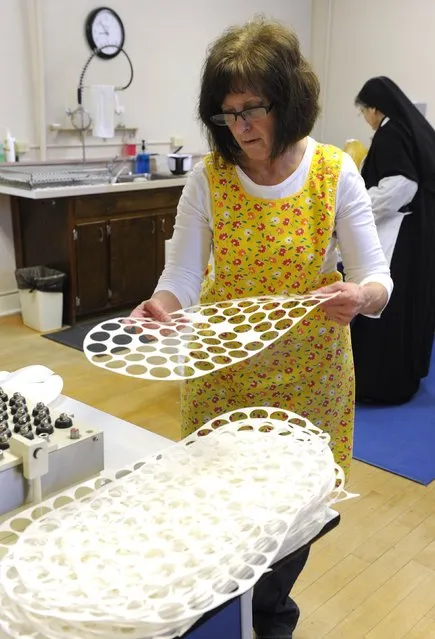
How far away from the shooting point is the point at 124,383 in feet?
11.0

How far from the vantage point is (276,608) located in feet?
5.39

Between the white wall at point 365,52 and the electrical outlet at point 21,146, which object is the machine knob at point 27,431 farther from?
the white wall at point 365,52

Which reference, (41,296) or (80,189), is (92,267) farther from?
(80,189)

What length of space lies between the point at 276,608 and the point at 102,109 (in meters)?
3.52

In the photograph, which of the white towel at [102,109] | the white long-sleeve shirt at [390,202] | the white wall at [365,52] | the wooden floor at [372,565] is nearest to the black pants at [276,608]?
the wooden floor at [372,565]

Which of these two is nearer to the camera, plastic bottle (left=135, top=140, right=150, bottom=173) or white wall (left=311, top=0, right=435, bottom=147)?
plastic bottle (left=135, top=140, right=150, bottom=173)

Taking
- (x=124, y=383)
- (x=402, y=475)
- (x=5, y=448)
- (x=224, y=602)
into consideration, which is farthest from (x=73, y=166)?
(x=224, y=602)

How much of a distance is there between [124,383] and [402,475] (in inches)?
57.6

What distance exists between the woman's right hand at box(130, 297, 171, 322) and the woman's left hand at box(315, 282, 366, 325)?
1.03ft

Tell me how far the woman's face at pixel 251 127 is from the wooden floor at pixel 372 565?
131 cm

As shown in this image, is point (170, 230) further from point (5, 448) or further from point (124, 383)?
point (5, 448)

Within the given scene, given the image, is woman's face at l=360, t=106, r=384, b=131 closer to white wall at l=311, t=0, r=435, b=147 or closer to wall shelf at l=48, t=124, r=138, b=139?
wall shelf at l=48, t=124, r=138, b=139

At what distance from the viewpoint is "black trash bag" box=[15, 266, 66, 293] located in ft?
13.2

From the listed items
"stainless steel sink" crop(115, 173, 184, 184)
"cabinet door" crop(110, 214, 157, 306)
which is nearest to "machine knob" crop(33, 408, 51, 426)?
"cabinet door" crop(110, 214, 157, 306)
